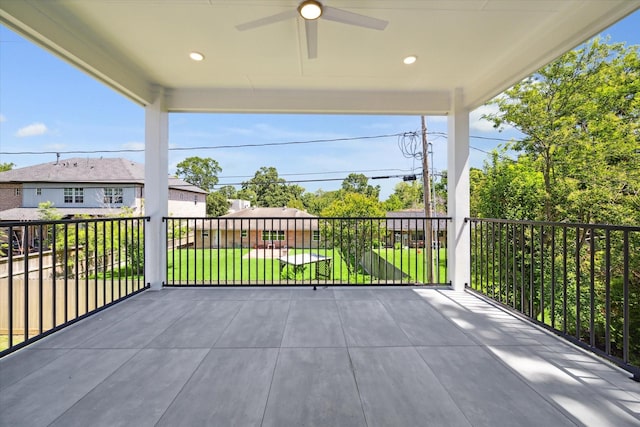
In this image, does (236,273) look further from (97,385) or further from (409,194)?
(409,194)

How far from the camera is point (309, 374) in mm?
1632

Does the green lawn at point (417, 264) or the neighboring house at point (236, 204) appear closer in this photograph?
the green lawn at point (417, 264)

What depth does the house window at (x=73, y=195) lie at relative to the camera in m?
14.0

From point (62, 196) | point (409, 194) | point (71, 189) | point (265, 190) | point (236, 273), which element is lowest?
point (236, 273)

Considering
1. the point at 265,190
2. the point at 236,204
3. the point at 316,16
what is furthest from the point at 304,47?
the point at 265,190

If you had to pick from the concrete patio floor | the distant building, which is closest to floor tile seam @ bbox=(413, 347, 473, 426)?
the concrete patio floor

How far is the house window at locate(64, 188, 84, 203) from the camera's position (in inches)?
551

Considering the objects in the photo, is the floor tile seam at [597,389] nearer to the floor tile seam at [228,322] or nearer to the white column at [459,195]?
the white column at [459,195]

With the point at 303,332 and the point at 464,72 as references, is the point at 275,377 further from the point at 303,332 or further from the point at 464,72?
the point at 464,72

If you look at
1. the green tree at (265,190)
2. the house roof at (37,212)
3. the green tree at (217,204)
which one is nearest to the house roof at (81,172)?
the house roof at (37,212)

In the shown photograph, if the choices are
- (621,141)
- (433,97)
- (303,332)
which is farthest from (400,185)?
(303,332)

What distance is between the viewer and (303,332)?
87.7 inches

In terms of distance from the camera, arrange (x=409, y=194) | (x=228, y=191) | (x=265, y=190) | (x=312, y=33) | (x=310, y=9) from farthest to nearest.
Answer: (x=409, y=194) → (x=265, y=190) → (x=228, y=191) → (x=312, y=33) → (x=310, y=9)

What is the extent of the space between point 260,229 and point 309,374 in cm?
1572
